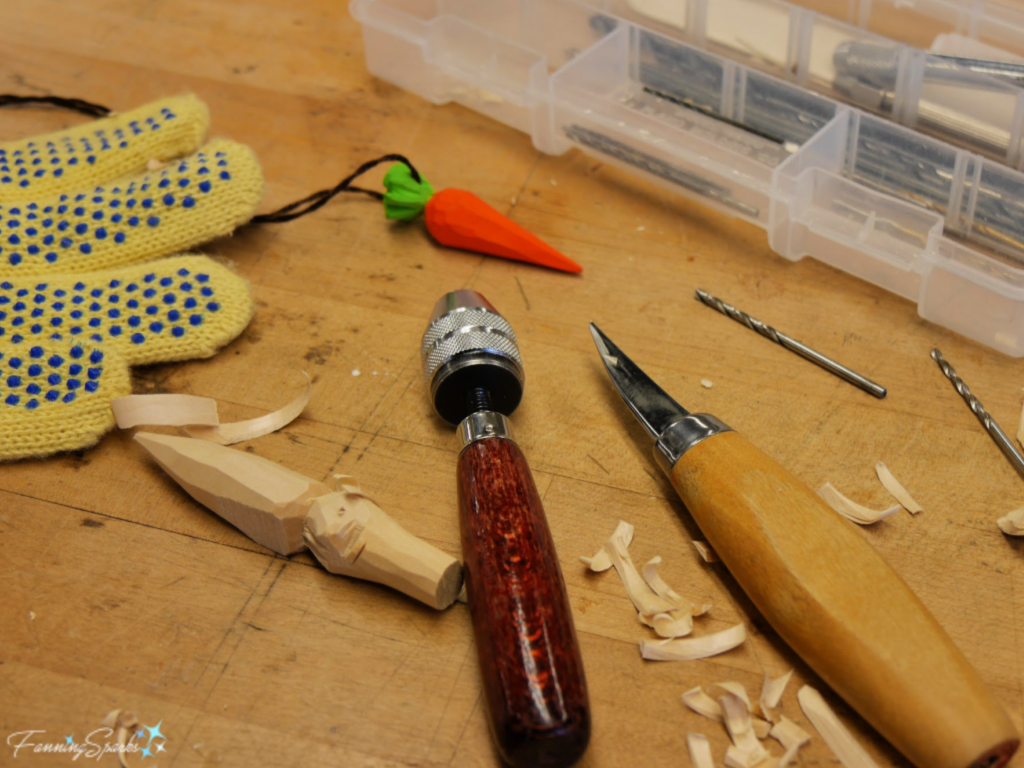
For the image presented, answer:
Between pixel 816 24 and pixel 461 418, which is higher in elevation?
pixel 816 24

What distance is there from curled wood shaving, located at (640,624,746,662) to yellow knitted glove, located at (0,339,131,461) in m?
0.56

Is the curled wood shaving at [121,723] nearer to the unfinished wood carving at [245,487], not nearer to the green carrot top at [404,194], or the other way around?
the unfinished wood carving at [245,487]

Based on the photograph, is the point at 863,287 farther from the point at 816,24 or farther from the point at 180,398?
the point at 180,398

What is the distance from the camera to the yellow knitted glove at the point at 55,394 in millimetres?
904

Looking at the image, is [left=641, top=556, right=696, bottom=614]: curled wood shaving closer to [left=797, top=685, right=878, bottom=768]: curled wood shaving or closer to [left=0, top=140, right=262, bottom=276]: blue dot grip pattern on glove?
[left=797, top=685, right=878, bottom=768]: curled wood shaving

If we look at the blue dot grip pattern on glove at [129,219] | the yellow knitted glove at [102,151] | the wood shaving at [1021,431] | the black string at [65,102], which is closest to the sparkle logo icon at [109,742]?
the blue dot grip pattern on glove at [129,219]

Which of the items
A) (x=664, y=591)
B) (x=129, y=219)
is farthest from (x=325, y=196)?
(x=664, y=591)

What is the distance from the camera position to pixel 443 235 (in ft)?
3.63

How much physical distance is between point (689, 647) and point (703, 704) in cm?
5

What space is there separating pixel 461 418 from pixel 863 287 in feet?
1.58

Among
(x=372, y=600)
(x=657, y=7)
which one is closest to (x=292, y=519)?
(x=372, y=600)

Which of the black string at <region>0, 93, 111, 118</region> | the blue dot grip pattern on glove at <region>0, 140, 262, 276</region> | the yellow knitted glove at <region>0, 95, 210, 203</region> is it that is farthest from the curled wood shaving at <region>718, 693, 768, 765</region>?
the black string at <region>0, 93, 111, 118</region>

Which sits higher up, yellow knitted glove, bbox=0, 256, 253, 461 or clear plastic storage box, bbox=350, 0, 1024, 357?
clear plastic storage box, bbox=350, 0, 1024, 357

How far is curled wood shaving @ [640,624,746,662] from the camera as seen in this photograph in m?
0.75
